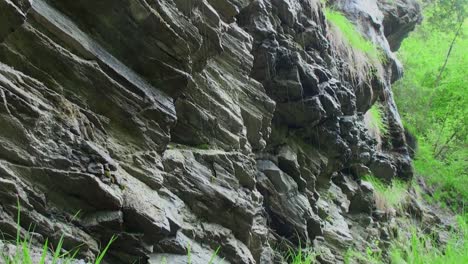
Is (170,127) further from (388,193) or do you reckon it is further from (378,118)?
(378,118)

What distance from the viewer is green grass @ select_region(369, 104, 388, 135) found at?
12664 millimetres

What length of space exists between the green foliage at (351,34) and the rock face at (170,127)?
2.29 m

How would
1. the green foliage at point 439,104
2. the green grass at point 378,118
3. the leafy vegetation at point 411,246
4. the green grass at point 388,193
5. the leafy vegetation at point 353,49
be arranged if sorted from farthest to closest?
the green foliage at point 439,104 < the green grass at point 378,118 < the green grass at point 388,193 < the leafy vegetation at point 353,49 < the leafy vegetation at point 411,246

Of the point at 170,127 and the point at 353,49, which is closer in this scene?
the point at 170,127

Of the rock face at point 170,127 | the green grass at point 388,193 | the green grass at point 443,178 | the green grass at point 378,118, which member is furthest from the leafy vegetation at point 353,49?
the green grass at point 443,178

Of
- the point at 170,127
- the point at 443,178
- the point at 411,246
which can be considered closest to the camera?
the point at 170,127

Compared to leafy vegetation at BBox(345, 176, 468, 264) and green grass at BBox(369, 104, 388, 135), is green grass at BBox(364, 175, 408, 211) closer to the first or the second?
leafy vegetation at BBox(345, 176, 468, 264)

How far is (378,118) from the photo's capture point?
13.0 m

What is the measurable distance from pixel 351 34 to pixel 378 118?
9.10ft

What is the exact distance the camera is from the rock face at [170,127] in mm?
3449

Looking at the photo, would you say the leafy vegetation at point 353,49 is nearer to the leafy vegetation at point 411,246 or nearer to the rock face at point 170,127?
the rock face at point 170,127

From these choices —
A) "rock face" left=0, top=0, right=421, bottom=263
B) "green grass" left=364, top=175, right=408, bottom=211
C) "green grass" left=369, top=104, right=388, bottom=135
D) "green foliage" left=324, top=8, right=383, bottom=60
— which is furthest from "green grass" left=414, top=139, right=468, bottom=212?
"rock face" left=0, top=0, right=421, bottom=263

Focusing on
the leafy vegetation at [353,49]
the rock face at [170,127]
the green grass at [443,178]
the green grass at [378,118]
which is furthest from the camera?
the green grass at [443,178]

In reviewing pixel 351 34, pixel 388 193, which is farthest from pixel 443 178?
pixel 351 34
